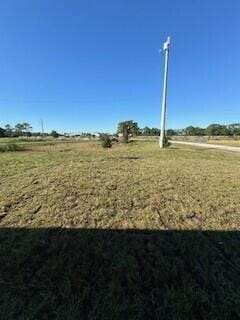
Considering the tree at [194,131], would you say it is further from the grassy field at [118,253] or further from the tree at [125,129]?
the grassy field at [118,253]

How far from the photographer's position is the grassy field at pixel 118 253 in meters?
2.27

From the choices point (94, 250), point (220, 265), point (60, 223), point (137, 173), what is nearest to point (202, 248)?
point (220, 265)

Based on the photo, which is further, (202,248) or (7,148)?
(7,148)

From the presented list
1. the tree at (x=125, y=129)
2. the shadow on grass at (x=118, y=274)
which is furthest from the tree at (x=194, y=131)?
the shadow on grass at (x=118, y=274)

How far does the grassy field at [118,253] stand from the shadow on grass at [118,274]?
0.01 m

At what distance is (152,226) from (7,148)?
63.7 ft

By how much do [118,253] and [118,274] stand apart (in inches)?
14.9

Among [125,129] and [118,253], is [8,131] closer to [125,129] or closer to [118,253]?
[125,129]

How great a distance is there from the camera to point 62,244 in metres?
3.17

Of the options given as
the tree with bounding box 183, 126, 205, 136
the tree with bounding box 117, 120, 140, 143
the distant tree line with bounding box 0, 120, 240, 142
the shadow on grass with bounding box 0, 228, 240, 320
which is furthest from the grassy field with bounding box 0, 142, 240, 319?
the tree with bounding box 183, 126, 205, 136

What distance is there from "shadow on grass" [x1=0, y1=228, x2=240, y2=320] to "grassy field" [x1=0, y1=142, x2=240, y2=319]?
1cm

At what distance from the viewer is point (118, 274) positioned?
104 inches

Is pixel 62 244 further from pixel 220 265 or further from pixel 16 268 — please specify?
pixel 220 265

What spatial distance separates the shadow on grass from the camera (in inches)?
87.7
